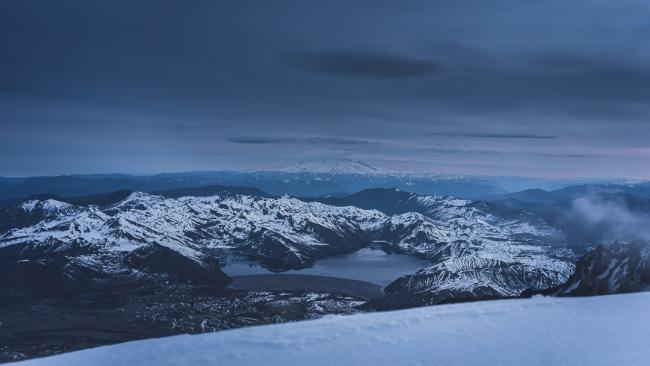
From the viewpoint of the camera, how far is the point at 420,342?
25.3 feet

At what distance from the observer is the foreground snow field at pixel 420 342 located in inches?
273

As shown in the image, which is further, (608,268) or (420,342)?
(608,268)

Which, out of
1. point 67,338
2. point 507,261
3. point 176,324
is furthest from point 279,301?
point 507,261

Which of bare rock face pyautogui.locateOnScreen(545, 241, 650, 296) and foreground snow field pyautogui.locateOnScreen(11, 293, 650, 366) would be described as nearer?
foreground snow field pyautogui.locateOnScreen(11, 293, 650, 366)

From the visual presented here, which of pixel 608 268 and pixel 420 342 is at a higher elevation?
pixel 420 342

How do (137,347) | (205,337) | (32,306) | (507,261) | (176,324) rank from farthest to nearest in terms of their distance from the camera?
(507,261) < (32,306) < (176,324) < (205,337) < (137,347)

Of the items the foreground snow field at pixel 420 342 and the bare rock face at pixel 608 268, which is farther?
the bare rock face at pixel 608 268

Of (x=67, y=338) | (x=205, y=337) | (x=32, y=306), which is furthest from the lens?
(x=32, y=306)

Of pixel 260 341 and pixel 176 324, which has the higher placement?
pixel 260 341

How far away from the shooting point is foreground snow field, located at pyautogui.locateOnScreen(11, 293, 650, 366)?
6922 millimetres

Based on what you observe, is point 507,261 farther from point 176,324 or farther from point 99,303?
point 99,303

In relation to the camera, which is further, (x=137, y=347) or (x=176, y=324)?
(x=176, y=324)

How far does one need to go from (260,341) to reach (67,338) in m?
127

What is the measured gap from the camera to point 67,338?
109938mm
